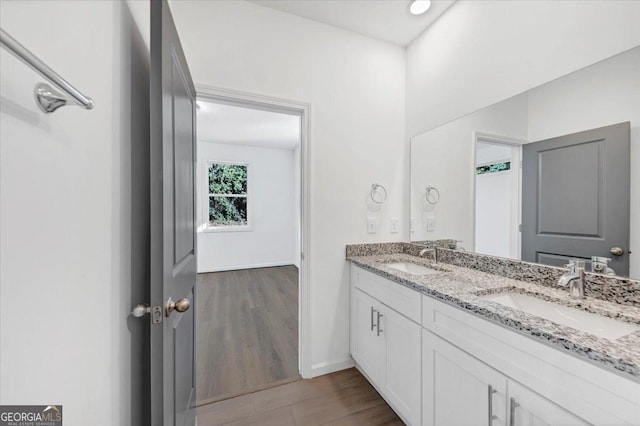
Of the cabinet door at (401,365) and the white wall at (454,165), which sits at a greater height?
the white wall at (454,165)

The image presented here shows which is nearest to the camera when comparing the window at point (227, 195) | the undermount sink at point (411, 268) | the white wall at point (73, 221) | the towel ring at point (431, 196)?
the white wall at point (73, 221)

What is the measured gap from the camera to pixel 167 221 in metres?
0.89

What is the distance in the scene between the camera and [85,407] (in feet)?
2.15

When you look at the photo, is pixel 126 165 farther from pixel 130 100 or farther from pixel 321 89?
pixel 321 89

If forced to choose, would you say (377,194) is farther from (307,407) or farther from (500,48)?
(307,407)

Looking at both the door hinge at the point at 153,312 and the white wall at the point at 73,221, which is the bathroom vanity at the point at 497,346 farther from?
the white wall at the point at 73,221

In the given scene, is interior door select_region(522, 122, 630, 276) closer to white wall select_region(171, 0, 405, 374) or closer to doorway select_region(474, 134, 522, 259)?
doorway select_region(474, 134, 522, 259)

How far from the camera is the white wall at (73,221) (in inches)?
18.7

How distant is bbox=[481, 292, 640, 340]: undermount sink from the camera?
92 centimetres

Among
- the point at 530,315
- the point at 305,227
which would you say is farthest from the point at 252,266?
the point at 530,315

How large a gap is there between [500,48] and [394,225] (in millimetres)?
1419

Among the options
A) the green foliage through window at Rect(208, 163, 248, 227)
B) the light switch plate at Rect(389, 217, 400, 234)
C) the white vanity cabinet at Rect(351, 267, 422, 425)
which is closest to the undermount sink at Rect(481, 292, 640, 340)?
the white vanity cabinet at Rect(351, 267, 422, 425)

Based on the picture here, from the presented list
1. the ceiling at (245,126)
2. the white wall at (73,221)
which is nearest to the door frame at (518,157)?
the white wall at (73,221)

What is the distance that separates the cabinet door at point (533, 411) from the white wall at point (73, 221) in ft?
4.32
